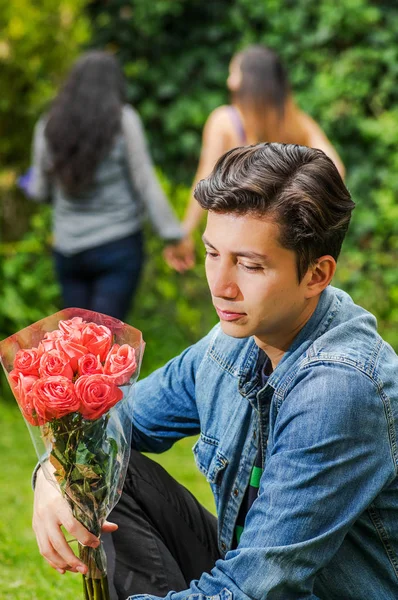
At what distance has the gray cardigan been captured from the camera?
4551mm

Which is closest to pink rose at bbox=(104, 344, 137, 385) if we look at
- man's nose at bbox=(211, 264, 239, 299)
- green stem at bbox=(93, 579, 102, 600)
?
man's nose at bbox=(211, 264, 239, 299)

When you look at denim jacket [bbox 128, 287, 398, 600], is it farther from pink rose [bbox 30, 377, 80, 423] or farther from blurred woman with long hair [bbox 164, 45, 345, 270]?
blurred woman with long hair [bbox 164, 45, 345, 270]

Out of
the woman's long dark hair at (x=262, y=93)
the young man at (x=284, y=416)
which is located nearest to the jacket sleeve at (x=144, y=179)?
the woman's long dark hair at (x=262, y=93)

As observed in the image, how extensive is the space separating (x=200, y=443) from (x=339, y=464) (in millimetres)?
545

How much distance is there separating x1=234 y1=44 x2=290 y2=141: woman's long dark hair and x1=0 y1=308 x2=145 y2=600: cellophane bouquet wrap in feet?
8.49

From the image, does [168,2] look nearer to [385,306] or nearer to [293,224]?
[385,306]

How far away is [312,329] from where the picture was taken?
1947mm

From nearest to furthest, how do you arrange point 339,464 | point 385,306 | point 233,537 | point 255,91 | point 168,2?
1. point 339,464
2. point 233,537
3. point 255,91
4. point 385,306
5. point 168,2

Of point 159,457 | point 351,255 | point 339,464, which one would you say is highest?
point 339,464

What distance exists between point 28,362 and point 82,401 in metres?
0.15

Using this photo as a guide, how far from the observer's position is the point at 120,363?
6.06ft

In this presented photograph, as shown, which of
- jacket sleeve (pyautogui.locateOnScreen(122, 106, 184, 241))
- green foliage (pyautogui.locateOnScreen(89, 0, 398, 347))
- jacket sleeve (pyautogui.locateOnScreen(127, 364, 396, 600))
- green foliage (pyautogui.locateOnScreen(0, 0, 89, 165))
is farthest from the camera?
green foliage (pyautogui.locateOnScreen(89, 0, 398, 347))

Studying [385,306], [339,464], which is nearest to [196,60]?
[385,306]

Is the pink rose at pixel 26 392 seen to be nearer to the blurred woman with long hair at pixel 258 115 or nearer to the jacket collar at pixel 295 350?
the jacket collar at pixel 295 350
